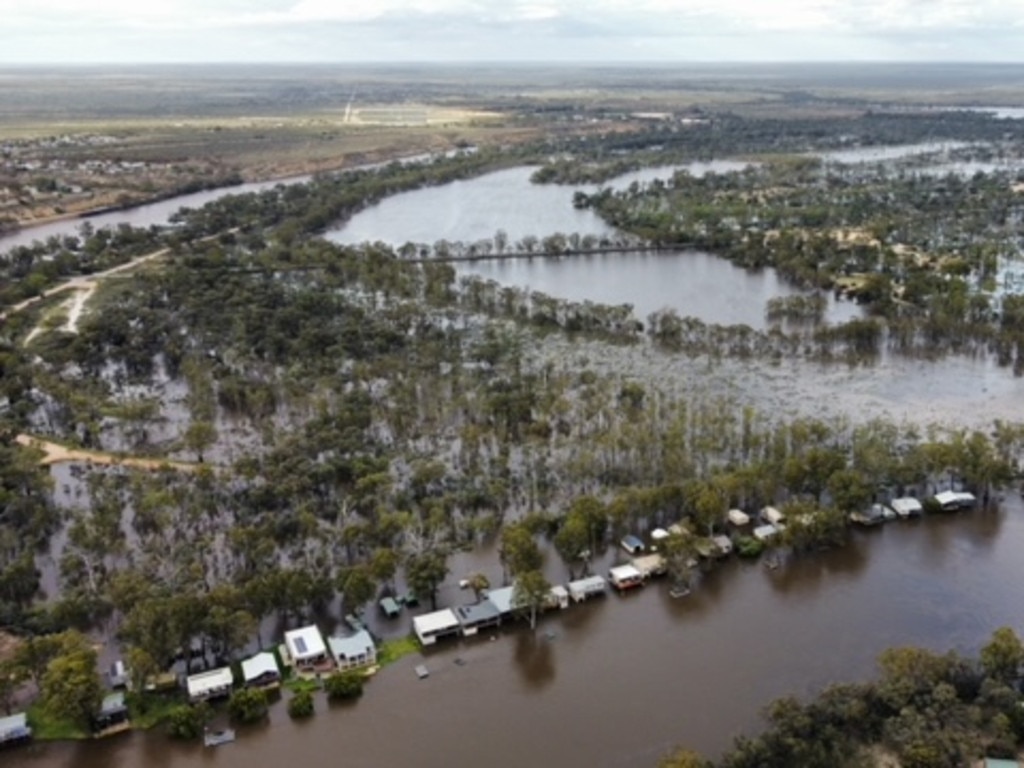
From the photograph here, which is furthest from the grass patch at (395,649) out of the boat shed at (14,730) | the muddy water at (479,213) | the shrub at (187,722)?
the muddy water at (479,213)

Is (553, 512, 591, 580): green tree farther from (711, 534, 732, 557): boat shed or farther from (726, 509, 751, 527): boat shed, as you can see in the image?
(726, 509, 751, 527): boat shed

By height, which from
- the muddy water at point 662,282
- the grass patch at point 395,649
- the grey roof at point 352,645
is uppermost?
the muddy water at point 662,282

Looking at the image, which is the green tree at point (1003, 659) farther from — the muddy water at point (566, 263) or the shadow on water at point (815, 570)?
the muddy water at point (566, 263)

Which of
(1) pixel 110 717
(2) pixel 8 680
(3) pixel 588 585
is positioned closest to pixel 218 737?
(1) pixel 110 717

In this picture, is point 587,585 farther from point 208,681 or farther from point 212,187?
point 212,187

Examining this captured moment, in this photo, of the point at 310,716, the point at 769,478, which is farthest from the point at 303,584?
the point at 769,478

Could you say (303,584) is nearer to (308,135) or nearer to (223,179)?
(223,179)

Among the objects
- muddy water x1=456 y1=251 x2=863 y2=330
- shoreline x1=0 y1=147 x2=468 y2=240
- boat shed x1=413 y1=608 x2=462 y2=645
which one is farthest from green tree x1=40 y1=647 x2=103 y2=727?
shoreline x1=0 y1=147 x2=468 y2=240
